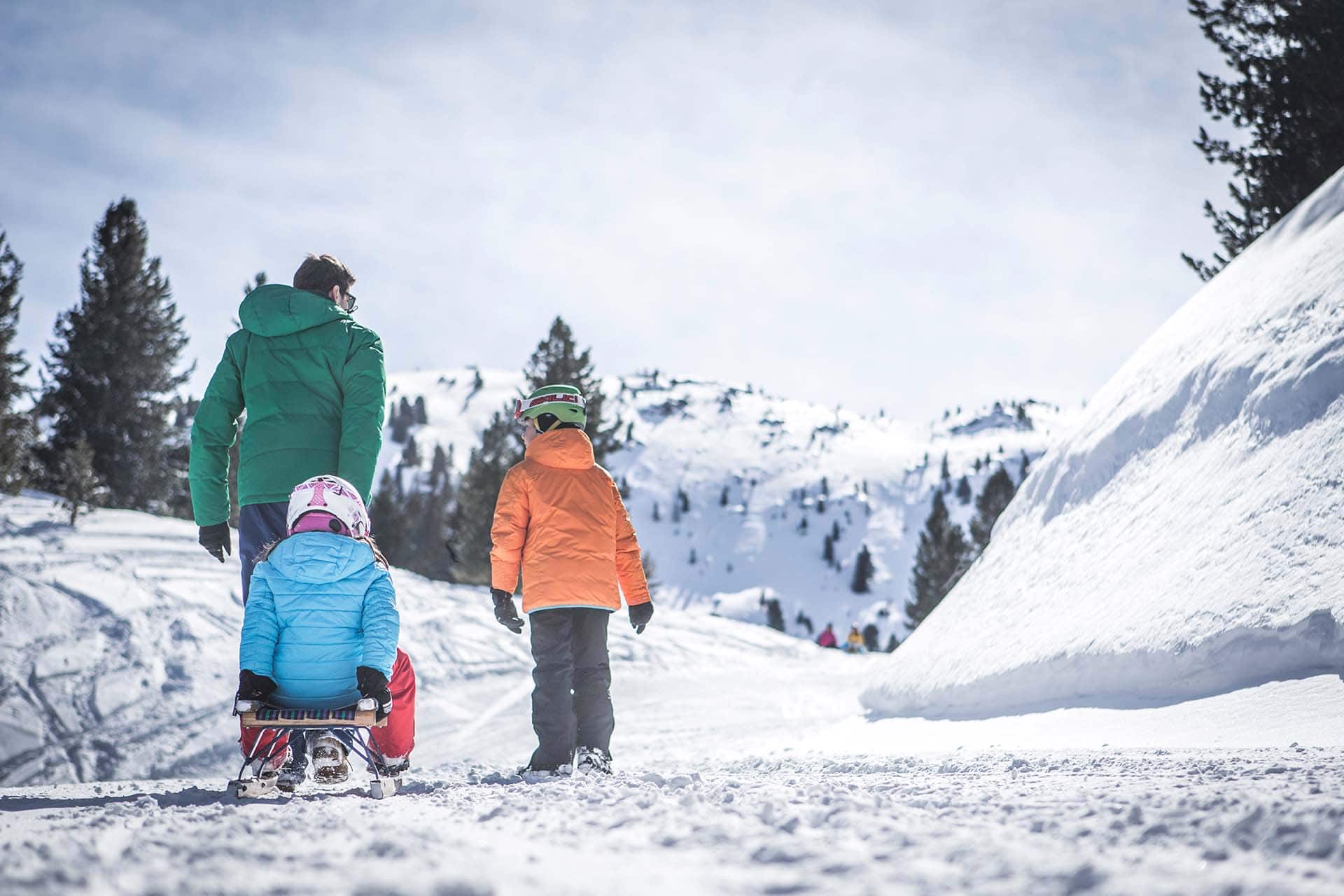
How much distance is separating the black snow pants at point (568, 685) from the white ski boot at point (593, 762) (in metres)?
0.04

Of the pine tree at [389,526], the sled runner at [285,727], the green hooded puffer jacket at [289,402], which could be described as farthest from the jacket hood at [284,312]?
the pine tree at [389,526]

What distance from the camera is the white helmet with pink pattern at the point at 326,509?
3447mm

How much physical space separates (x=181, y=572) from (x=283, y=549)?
897 cm

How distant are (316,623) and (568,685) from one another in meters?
1.33

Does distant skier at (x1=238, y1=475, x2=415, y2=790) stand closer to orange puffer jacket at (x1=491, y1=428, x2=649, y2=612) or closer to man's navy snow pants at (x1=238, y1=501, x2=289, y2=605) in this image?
man's navy snow pants at (x1=238, y1=501, x2=289, y2=605)

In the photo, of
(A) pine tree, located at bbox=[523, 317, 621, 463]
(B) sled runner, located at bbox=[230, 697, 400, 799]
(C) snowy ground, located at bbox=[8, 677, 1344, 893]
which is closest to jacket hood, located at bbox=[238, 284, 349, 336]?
(B) sled runner, located at bbox=[230, 697, 400, 799]

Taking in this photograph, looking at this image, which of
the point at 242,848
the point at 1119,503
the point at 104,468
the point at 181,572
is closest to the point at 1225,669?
the point at 1119,503

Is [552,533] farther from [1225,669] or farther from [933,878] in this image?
[1225,669]

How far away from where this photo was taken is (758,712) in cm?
912

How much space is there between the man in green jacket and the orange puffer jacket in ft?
2.65

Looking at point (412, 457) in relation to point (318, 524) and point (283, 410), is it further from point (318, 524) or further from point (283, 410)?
point (318, 524)

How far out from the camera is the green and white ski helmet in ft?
15.1

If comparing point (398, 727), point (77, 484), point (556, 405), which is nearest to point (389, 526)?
point (77, 484)

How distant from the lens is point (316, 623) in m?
3.32
